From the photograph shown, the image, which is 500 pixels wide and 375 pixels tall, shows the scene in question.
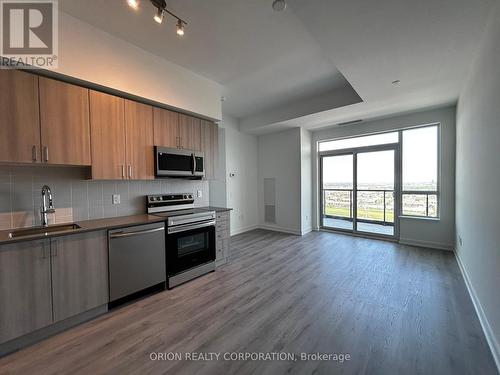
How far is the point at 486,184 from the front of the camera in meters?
1.92

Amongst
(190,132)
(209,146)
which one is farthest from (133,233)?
(209,146)

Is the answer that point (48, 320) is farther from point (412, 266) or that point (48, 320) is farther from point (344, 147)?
point (344, 147)

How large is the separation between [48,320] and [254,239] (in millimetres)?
3692

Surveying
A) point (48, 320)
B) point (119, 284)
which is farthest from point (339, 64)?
point (48, 320)

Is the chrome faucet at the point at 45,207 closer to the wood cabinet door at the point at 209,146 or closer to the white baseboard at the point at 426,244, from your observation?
the wood cabinet door at the point at 209,146

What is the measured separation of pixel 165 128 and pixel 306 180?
375 cm

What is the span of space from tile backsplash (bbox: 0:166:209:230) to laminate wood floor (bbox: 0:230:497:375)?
1.20m

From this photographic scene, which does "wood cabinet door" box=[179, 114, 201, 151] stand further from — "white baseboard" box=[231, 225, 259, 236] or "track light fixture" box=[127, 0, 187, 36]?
"white baseboard" box=[231, 225, 259, 236]

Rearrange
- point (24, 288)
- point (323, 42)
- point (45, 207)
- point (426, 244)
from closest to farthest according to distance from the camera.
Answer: point (24, 288)
point (323, 42)
point (45, 207)
point (426, 244)

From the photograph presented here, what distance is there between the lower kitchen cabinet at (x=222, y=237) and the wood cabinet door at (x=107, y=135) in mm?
1539

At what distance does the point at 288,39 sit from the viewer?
2463 millimetres

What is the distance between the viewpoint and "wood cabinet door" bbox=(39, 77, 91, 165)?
2029 millimetres

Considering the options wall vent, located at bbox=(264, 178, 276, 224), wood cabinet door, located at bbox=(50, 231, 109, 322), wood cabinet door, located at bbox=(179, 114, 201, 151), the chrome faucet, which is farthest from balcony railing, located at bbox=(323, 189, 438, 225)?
the chrome faucet

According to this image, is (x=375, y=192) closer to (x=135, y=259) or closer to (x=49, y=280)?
(x=135, y=259)
